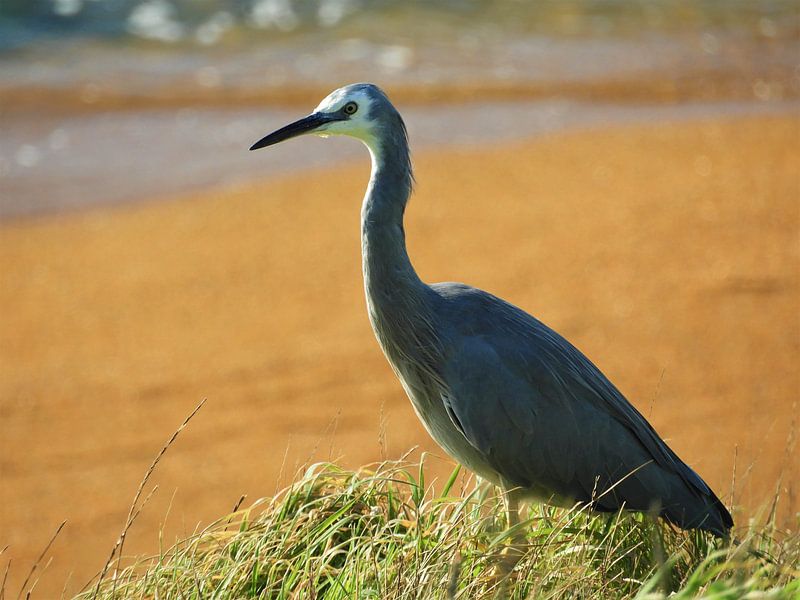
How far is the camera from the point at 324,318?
8.60m

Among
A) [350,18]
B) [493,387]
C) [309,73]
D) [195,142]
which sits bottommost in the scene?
[493,387]

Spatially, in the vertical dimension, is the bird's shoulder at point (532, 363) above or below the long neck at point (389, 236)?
below

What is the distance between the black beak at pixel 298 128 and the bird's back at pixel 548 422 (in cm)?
80

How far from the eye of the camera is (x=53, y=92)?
56.3ft

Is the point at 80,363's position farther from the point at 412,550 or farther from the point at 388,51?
the point at 388,51

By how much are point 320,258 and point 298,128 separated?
589 centimetres

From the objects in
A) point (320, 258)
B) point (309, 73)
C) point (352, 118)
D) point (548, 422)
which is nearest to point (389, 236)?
point (352, 118)

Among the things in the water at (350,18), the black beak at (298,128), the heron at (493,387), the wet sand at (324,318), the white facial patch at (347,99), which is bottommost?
the wet sand at (324,318)

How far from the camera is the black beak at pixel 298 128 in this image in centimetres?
385

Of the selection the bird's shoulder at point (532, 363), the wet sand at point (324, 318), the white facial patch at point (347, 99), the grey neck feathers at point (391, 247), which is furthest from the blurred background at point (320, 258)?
the white facial patch at point (347, 99)

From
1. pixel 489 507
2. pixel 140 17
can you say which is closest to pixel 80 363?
pixel 489 507

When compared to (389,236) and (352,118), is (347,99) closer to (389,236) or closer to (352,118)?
(352,118)

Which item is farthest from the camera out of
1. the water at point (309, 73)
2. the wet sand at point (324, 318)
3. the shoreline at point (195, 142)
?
the water at point (309, 73)

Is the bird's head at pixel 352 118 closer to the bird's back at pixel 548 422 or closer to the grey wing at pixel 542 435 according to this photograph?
the bird's back at pixel 548 422
